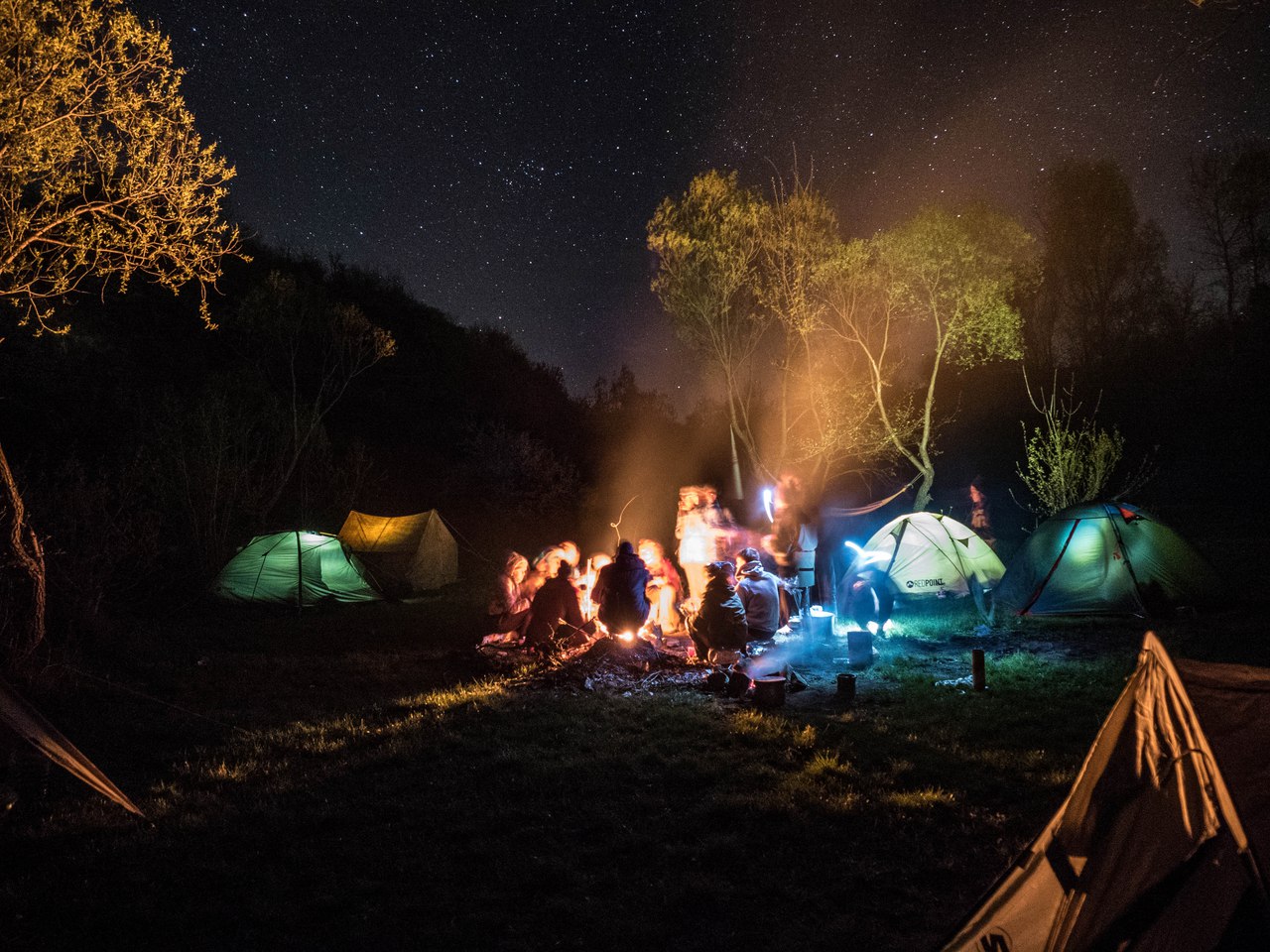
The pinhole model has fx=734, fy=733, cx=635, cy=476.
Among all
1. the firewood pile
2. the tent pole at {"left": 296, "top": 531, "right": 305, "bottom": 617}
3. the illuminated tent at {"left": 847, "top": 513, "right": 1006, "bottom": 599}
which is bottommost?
the firewood pile

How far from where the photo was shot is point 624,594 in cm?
1066

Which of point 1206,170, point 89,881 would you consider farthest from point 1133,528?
point 1206,170

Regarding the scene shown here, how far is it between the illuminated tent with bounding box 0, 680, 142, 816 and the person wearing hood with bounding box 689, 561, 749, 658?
637cm

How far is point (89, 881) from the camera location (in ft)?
14.6

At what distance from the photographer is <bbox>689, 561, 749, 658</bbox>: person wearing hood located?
31.6ft

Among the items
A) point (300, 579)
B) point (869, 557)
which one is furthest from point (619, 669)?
point (300, 579)

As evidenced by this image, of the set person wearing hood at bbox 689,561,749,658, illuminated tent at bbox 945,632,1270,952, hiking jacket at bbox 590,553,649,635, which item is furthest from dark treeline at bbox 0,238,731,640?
illuminated tent at bbox 945,632,1270,952

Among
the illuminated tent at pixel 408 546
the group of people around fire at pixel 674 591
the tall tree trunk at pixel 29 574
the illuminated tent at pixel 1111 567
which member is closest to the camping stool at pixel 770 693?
the group of people around fire at pixel 674 591

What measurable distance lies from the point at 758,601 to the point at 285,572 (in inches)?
423

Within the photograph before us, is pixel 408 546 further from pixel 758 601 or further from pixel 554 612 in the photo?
pixel 758 601

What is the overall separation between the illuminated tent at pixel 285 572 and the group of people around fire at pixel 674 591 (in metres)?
4.86

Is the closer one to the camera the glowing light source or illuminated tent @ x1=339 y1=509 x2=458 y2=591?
the glowing light source

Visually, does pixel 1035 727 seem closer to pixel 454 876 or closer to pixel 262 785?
pixel 454 876

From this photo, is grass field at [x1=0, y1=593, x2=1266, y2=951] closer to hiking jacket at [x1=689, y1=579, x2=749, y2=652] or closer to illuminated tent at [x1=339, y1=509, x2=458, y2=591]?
hiking jacket at [x1=689, y1=579, x2=749, y2=652]
